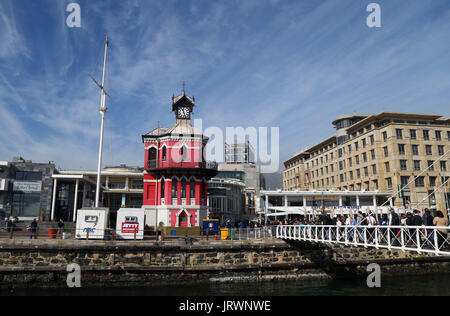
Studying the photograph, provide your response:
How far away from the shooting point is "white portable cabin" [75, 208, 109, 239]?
2364 centimetres

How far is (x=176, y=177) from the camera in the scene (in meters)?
35.2

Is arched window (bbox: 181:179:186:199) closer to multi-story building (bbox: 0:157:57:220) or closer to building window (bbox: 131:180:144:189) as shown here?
multi-story building (bbox: 0:157:57:220)

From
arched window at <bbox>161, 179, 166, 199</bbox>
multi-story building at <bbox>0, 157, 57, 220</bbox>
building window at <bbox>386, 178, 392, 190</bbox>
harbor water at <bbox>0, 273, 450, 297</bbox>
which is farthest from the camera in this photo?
building window at <bbox>386, 178, 392, 190</bbox>

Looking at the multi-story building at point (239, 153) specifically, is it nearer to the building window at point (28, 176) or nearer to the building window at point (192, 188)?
the building window at point (28, 176)

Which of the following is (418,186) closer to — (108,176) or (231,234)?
(231,234)

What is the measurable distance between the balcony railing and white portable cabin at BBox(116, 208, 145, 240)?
34.0 feet

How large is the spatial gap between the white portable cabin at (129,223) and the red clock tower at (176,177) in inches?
345

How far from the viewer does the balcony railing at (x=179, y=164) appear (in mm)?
35656

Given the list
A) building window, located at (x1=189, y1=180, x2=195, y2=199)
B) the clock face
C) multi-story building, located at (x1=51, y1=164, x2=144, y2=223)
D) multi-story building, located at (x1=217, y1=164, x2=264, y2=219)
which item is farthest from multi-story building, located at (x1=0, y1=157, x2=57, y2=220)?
multi-story building, located at (x1=217, y1=164, x2=264, y2=219)

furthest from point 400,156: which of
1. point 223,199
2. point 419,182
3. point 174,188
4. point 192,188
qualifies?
point 174,188

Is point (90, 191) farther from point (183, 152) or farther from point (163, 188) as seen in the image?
point (183, 152)

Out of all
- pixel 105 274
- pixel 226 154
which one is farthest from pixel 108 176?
pixel 226 154

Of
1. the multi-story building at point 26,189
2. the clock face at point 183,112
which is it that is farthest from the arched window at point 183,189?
the multi-story building at point 26,189
